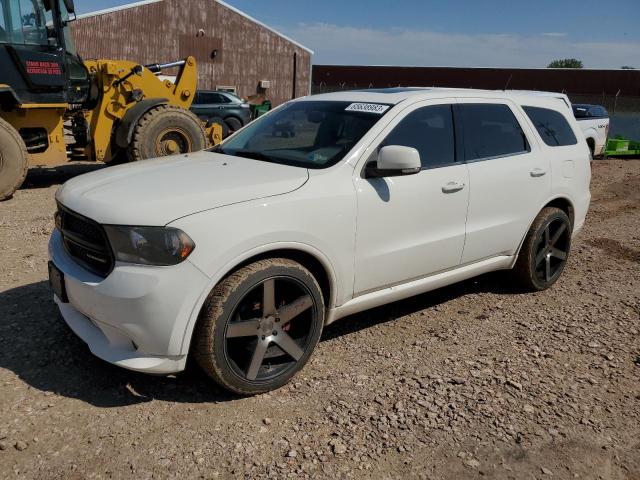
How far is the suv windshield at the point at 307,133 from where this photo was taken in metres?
3.56

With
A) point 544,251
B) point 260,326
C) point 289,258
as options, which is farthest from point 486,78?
point 260,326

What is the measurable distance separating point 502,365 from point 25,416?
2.89 meters

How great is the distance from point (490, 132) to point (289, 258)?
7.03 feet

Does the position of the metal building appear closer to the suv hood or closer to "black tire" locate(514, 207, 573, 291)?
the suv hood

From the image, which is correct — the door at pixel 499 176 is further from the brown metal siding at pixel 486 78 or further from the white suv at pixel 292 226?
the brown metal siding at pixel 486 78

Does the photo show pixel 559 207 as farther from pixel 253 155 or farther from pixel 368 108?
pixel 253 155

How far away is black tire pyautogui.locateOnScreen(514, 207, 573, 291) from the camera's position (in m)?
4.65

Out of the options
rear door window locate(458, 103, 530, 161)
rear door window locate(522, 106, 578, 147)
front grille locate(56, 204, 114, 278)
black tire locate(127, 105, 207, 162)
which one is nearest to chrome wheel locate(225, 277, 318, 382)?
front grille locate(56, 204, 114, 278)

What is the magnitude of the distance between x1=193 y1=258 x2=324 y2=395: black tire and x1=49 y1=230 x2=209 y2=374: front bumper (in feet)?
0.45

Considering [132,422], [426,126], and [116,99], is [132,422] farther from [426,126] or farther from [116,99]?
[116,99]

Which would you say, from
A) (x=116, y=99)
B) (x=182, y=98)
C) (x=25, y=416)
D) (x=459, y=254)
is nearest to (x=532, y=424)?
(x=459, y=254)

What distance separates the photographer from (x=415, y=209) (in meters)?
3.61

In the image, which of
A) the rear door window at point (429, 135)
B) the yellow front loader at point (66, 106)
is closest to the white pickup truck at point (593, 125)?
the yellow front loader at point (66, 106)

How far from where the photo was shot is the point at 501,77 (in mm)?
29203
